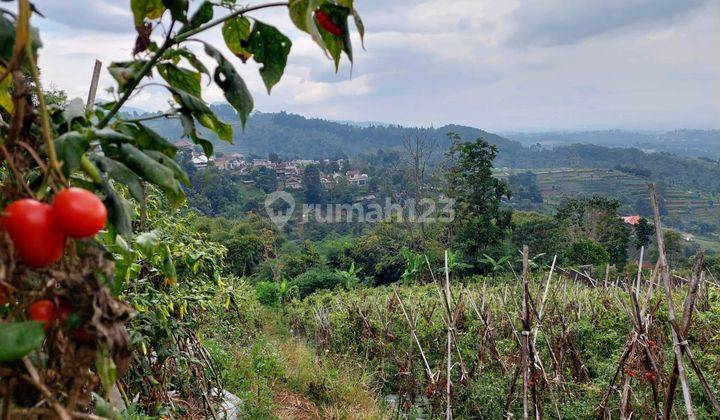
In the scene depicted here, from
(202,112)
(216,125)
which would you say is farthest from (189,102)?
(216,125)

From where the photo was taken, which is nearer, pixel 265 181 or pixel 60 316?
pixel 60 316

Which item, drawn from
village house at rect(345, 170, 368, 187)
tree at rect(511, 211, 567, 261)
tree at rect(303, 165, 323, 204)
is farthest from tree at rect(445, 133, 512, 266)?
village house at rect(345, 170, 368, 187)

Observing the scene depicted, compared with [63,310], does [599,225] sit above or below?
below

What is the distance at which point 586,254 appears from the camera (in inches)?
558

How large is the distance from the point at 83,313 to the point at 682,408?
3948 mm

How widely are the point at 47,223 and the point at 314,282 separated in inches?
569

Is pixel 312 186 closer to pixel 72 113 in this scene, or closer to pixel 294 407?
pixel 294 407

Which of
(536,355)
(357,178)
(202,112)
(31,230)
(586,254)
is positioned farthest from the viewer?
(357,178)

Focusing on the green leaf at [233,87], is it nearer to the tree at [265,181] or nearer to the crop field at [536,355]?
the crop field at [536,355]

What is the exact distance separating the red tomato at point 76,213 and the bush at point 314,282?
14.1 m

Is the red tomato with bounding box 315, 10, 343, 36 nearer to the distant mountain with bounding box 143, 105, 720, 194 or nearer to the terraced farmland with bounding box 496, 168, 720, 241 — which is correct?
the terraced farmland with bounding box 496, 168, 720, 241

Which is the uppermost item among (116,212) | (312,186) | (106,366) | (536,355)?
(116,212)

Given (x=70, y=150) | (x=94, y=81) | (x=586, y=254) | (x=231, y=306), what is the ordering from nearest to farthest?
1. (x=70, y=150)
2. (x=94, y=81)
3. (x=231, y=306)
4. (x=586, y=254)

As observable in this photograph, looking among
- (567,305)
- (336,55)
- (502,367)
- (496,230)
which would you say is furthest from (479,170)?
(336,55)
